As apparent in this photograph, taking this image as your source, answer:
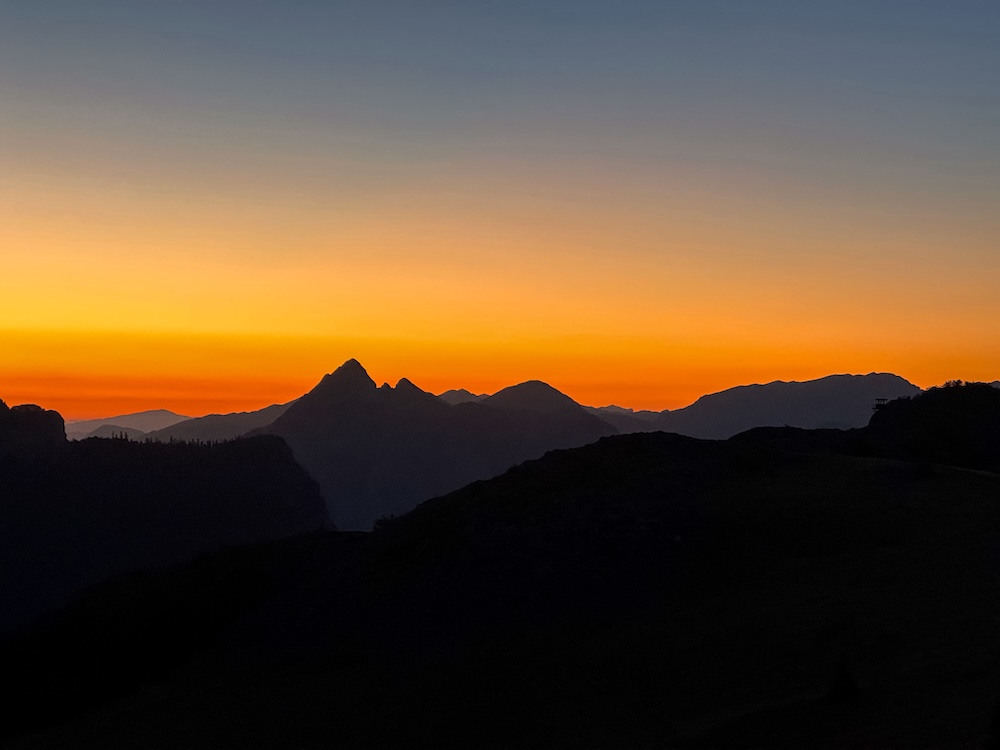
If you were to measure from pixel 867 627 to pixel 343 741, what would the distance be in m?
12.1

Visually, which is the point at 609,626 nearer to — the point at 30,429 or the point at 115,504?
the point at 115,504

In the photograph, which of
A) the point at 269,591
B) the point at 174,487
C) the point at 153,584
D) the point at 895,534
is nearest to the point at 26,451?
the point at 174,487

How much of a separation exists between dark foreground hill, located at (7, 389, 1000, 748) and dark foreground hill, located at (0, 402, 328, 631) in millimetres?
100949

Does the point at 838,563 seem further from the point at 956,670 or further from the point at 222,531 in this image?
A: the point at 222,531

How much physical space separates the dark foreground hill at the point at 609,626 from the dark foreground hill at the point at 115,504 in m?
101

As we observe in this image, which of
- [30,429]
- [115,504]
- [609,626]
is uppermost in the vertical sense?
[30,429]

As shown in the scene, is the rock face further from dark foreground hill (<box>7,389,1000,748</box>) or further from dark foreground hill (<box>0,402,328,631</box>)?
dark foreground hill (<box>7,389,1000,748</box>)

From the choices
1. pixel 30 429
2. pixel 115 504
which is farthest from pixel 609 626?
pixel 30 429

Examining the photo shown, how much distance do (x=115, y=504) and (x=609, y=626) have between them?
488 feet

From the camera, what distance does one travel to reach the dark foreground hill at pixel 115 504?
142m

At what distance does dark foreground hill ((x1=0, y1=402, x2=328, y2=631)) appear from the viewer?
5576 inches

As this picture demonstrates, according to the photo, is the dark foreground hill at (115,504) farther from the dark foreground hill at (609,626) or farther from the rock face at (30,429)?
the dark foreground hill at (609,626)

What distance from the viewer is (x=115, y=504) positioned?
161 metres

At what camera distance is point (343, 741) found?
2284cm
